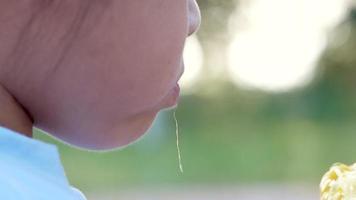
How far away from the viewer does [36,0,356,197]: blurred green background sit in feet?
13.1

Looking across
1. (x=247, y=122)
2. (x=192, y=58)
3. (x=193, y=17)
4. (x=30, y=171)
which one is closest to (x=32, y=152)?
(x=30, y=171)

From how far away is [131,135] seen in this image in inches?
21.7

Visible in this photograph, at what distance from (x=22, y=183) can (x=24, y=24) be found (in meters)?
0.10

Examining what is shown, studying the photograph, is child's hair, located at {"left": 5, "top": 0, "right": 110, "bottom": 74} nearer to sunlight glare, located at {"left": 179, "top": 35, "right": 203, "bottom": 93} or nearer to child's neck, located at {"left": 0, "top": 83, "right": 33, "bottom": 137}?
child's neck, located at {"left": 0, "top": 83, "right": 33, "bottom": 137}

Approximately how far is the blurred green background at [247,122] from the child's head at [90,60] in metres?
2.96

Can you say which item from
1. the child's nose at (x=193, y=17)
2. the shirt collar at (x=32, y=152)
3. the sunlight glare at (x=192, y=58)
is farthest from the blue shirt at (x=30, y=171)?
the sunlight glare at (x=192, y=58)

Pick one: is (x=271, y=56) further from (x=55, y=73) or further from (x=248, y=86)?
(x=55, y=73)

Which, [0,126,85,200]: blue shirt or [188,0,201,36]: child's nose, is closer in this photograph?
[0,126,85,200]: blue shirt

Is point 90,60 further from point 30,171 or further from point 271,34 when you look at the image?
point 271,34

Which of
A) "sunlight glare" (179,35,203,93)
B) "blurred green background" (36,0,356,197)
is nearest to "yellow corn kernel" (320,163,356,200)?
"sunlight glare" (179,35,203,93)

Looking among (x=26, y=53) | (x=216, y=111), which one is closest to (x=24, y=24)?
(x=26, y=53)

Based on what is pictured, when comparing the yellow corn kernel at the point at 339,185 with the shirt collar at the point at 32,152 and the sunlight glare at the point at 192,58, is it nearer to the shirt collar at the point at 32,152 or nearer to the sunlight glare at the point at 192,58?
the shirt collar at the point at 32,152

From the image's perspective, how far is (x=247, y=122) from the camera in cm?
482

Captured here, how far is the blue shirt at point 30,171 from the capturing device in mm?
449
